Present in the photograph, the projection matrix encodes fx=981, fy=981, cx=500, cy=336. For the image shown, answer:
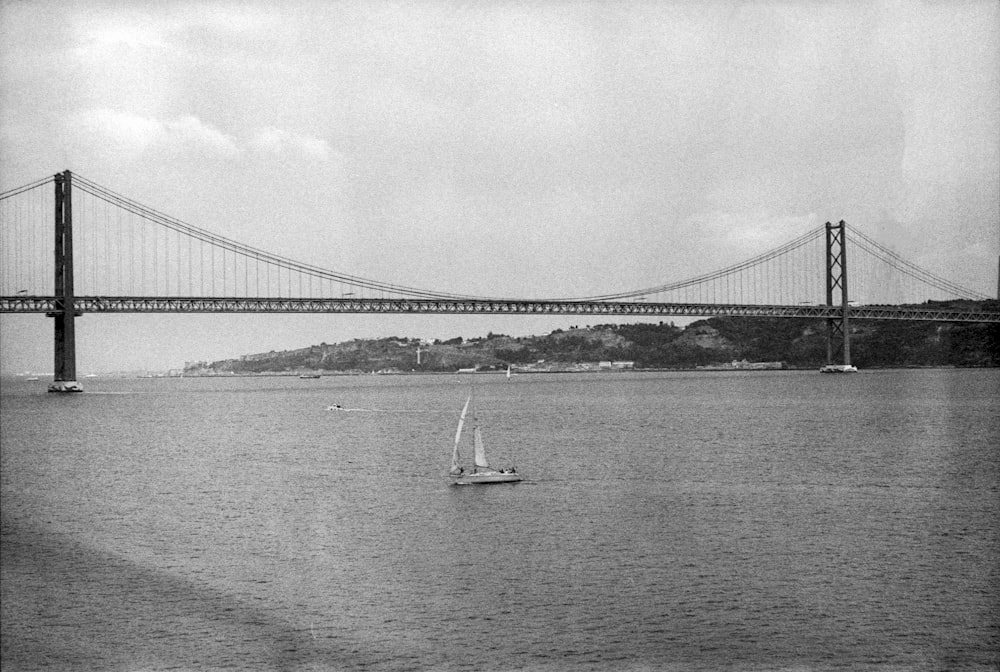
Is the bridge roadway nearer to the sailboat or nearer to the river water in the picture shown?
the river water

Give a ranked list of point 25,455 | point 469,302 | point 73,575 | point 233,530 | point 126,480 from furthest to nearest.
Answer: point 469,302, point 25,455, point 126,480, point 233,530, point 73,575

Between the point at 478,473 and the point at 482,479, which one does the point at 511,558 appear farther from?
the point at 478,473

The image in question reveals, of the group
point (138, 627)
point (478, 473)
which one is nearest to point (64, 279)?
point (478, 473)

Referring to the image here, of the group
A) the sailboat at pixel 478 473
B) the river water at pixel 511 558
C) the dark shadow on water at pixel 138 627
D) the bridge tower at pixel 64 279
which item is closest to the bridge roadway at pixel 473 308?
the bridge tower at pixel 64 279

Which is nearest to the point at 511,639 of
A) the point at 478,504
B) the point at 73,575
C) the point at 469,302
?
the point at 73,575

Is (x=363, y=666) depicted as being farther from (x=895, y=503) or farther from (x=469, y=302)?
(x=469, y=302)

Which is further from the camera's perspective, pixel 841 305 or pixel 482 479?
pixel 841 305

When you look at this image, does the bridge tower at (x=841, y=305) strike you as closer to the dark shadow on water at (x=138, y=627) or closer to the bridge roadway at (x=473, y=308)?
the bridge roadway at (x=473, y=308)
